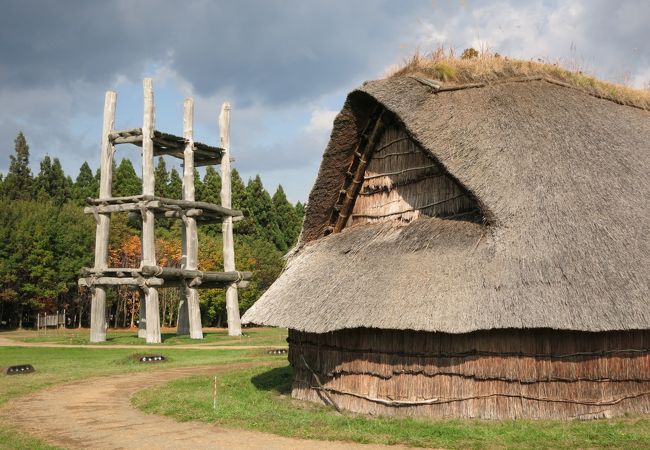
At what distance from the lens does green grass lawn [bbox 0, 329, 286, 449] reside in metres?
20.2

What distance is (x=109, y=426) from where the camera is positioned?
44.7ft

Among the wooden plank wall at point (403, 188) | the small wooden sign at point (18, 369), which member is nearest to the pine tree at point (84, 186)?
the small wooden sign at point (18, 369)

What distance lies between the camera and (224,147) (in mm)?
39375

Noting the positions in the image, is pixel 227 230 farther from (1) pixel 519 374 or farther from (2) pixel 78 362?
(1) pixel 519 374

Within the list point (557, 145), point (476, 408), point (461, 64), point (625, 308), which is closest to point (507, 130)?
point (557, 145)

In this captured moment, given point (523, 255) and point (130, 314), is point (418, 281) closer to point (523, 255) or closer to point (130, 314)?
point (523, 255)

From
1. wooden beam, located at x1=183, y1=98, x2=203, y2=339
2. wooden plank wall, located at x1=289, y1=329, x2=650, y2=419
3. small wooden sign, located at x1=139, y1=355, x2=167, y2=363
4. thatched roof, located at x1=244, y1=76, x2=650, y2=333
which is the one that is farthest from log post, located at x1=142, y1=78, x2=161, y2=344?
wooden plank wall, located at x1=289, y1=329, x2=650, y2=419

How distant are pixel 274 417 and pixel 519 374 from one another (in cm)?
503

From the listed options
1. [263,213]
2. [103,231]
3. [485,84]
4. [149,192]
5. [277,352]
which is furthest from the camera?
[263,213]

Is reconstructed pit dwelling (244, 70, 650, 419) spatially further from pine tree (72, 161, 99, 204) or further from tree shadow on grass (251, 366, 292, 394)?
pine tree (72, 161, 99, 204)

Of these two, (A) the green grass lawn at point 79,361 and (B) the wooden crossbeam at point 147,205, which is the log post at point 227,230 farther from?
(A) the green grass lawn at point 79,361

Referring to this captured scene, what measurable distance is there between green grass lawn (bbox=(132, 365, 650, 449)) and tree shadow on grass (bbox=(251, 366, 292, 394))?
3.69 ft

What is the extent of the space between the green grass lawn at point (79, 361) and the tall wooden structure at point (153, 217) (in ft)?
12.5

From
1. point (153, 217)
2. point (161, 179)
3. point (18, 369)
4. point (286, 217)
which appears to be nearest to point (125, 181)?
point (161, 179)
